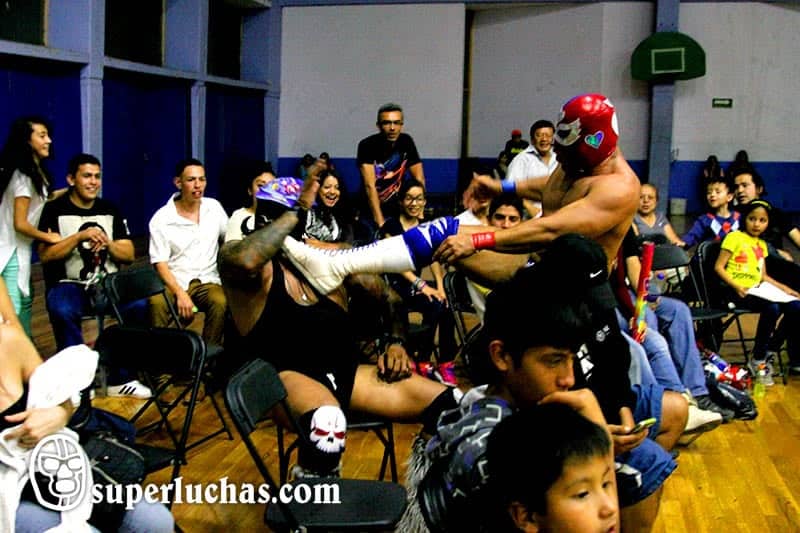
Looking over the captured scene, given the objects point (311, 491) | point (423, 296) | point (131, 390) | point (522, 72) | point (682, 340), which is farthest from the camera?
point (522, 72)

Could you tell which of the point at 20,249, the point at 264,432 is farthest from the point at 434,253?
the point at 20,249

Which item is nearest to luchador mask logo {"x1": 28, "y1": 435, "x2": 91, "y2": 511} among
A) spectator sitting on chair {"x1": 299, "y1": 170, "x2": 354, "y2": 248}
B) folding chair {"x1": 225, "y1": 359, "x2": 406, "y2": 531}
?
folding chair {"x1": 225, "y1": 359, "x2": 406, "y2": 531}

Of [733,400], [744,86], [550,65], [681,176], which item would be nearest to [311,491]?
[733,400]

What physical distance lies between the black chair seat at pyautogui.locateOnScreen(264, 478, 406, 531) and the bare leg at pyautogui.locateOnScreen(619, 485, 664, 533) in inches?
23.9

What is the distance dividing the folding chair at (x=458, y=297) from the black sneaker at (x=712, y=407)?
1.27 meters

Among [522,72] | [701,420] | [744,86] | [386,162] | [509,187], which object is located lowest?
[701,420]

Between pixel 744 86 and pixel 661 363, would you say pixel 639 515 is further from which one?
pixel 744 86

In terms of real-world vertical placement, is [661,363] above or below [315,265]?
below

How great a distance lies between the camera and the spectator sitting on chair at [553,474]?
1639 millimetres

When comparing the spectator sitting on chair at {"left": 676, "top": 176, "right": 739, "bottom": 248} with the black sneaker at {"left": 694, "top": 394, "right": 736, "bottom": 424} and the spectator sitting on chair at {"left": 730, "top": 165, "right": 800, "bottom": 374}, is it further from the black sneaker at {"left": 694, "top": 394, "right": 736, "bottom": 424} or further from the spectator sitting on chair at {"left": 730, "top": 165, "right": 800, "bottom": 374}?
the black sneaker at {"left": 694, "top": 394, "right": 736, "bottom": 424}

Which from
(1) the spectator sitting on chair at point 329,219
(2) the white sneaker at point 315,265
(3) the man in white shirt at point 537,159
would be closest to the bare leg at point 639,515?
(2) the white sneaker at point 315,265

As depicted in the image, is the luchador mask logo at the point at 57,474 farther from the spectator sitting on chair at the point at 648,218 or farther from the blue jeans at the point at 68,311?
the spectator sitting on chair at the point at 648,218

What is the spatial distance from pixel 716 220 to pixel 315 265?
3773mm

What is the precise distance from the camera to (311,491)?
2.56m
